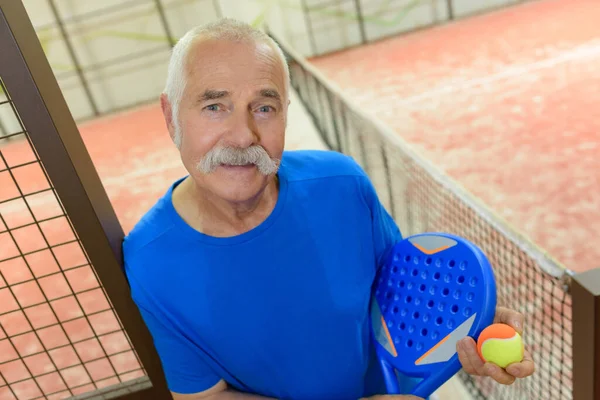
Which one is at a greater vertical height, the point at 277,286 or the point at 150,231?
the point at 150,231

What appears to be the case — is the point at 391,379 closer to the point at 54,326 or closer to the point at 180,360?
the point at 180,360

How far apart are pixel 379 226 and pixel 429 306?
26cm

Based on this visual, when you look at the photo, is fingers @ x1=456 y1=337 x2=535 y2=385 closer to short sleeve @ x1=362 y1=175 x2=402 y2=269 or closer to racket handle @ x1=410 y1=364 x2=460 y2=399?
racket handle @ x1=410 y1=364 x2=460 y2=399

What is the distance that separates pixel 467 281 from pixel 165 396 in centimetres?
104

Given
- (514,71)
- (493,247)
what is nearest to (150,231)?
(493,247)

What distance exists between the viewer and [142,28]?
414 inches

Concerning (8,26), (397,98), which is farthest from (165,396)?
(397,98)

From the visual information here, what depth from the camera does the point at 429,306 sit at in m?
1.16

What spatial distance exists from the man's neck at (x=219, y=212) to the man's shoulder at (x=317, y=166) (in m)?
0.12

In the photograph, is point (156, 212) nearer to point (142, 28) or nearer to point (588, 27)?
point (588, 27)

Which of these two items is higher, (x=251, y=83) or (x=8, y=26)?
(x=8, y=26)

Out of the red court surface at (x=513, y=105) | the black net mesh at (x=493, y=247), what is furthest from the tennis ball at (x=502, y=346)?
the red court surface at (x=513, y=105)

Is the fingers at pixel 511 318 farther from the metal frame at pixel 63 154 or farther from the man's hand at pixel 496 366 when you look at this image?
the metal frame at pixel 63 154

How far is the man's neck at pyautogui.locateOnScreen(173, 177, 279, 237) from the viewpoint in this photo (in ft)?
3.90
